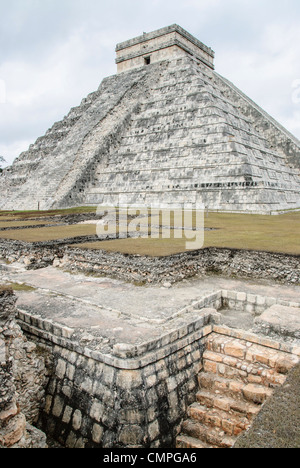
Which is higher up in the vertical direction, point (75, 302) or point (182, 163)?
point (182, 163)

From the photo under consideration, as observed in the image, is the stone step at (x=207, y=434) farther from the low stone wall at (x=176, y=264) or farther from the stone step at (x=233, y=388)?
the low stone wall at (x=176, y=264)

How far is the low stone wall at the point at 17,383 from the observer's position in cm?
368

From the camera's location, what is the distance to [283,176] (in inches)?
847

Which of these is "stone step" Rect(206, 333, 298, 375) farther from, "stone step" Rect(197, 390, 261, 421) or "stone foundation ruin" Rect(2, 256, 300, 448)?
"stone step" Rect(197, 390, 261, 421)

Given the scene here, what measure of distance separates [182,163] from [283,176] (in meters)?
6.42

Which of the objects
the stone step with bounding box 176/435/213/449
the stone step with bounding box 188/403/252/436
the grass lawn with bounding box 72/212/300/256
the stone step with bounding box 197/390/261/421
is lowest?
the stone step with bounding box 176/435/213/449

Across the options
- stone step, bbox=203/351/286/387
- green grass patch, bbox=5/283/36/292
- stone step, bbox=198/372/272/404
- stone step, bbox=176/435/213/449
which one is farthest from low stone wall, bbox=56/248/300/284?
stone step, bbox=176/435/213/449

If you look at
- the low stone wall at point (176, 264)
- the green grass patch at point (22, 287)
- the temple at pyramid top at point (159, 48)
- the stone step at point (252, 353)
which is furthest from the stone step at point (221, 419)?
the temple at pyramid top at point (159, 48)

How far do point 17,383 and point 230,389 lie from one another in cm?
267

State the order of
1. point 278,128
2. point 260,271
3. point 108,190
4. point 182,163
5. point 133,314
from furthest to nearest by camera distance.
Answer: point 278,128, point 108,190, point 182,163, point 260,271, point 133,314

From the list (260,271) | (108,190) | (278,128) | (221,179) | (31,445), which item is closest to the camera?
(31,445)

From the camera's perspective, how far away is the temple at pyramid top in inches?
1108

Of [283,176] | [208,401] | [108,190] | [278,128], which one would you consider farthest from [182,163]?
[208,401]

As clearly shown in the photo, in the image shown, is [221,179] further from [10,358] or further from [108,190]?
[10,358]
